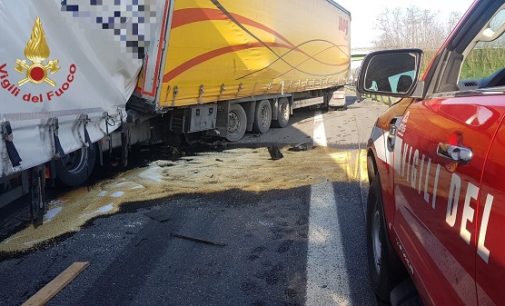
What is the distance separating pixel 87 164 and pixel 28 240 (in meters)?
1.96

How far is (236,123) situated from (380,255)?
347 inches

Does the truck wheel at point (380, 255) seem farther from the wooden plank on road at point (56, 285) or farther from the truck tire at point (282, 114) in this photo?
the truck tire at point (282, 114)

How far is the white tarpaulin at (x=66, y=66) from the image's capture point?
166 inches

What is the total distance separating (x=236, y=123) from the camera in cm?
1180

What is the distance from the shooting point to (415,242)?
2158 millimetres

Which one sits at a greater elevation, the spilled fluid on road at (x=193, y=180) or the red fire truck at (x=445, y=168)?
the red fire truck at (x=445, y=168)

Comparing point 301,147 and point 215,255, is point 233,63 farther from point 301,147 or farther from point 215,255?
point 215,255

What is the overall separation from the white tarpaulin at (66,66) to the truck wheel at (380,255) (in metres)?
3.05

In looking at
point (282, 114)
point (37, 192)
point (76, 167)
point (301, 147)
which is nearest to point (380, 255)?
point (37, 192)

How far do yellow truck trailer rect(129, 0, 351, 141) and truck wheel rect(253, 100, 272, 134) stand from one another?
1.0 inches

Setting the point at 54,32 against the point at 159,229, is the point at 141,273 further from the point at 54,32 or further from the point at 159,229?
the point at 54,32

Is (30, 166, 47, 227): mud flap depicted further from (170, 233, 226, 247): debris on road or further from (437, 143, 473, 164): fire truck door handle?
(437, 143, 473, 164): fire truck door handle

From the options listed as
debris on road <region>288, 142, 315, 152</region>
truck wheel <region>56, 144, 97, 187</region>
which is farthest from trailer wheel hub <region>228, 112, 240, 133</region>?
truck wheel <region>56, 144, 97, 187</region>

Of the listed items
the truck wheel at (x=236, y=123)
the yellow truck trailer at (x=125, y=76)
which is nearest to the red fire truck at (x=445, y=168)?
the yellow truck trailer at (x=125, y=76)
